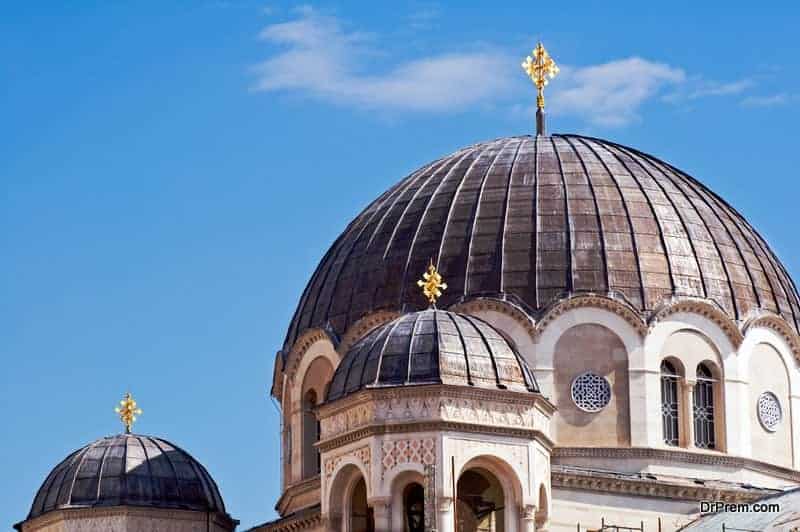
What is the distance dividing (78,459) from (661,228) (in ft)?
52.2

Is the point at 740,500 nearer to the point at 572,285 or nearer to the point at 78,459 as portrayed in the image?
the point at 572,285

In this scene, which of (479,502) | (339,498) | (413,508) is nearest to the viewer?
(413,508)

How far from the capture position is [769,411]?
71.8 m

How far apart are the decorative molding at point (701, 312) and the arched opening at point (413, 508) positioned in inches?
362

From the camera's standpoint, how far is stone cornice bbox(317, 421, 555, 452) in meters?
63.0

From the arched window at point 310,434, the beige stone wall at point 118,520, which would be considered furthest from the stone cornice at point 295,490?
the beige stone wall at point 118,520

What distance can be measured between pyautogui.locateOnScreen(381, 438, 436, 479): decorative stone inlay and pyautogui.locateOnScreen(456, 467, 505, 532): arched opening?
1.89 m

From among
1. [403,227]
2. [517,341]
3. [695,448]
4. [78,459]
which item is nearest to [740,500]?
[695,448]

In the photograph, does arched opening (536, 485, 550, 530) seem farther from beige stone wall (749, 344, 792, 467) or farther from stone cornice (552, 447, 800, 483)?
beige stone wall (749, 344, 792, 467)

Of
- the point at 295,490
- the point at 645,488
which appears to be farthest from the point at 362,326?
the point at 645,488

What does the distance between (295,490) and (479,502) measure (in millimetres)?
9403

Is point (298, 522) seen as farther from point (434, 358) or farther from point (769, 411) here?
point (769, 411)

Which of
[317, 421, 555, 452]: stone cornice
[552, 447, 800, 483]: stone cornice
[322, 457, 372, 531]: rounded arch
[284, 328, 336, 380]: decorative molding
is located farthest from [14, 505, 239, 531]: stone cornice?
[552, 447, 800, 483]: stone cornice

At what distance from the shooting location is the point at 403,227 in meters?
73.7
